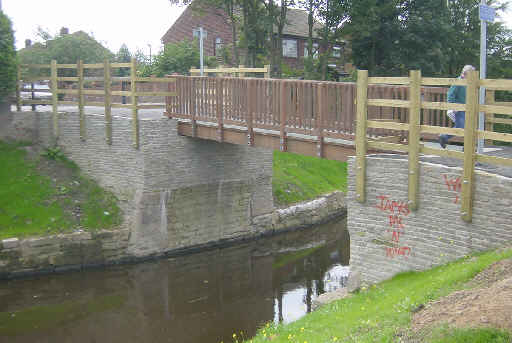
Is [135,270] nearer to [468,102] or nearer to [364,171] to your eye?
[364,171]

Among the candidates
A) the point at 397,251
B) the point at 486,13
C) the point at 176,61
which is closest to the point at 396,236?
the point at 397,251

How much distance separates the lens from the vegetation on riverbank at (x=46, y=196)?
17.4 metres

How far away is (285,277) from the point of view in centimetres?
1720

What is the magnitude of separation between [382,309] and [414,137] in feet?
10.4

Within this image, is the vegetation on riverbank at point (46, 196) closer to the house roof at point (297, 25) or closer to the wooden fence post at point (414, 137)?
the wooden fence post at point (414, 137)

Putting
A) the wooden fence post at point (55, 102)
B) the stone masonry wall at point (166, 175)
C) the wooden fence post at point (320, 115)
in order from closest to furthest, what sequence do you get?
the wooden fence post at point (320, 115) < the stone masonry wall at point (166, 175) < the wooden fence post at point (55, 102)

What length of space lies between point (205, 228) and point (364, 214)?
945cm

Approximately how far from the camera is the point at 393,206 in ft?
34.7

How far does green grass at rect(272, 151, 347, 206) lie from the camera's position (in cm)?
2295

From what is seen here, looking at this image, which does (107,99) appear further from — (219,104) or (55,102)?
(219,104)

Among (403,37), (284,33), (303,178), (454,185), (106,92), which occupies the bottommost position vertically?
(303,178)

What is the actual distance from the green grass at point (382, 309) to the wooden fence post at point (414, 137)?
4.34 ft

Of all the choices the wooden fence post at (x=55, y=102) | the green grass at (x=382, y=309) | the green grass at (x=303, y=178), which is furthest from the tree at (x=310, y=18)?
the green grass at (x=382, y=309)

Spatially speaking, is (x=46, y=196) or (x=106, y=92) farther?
(x=106, y=92)
